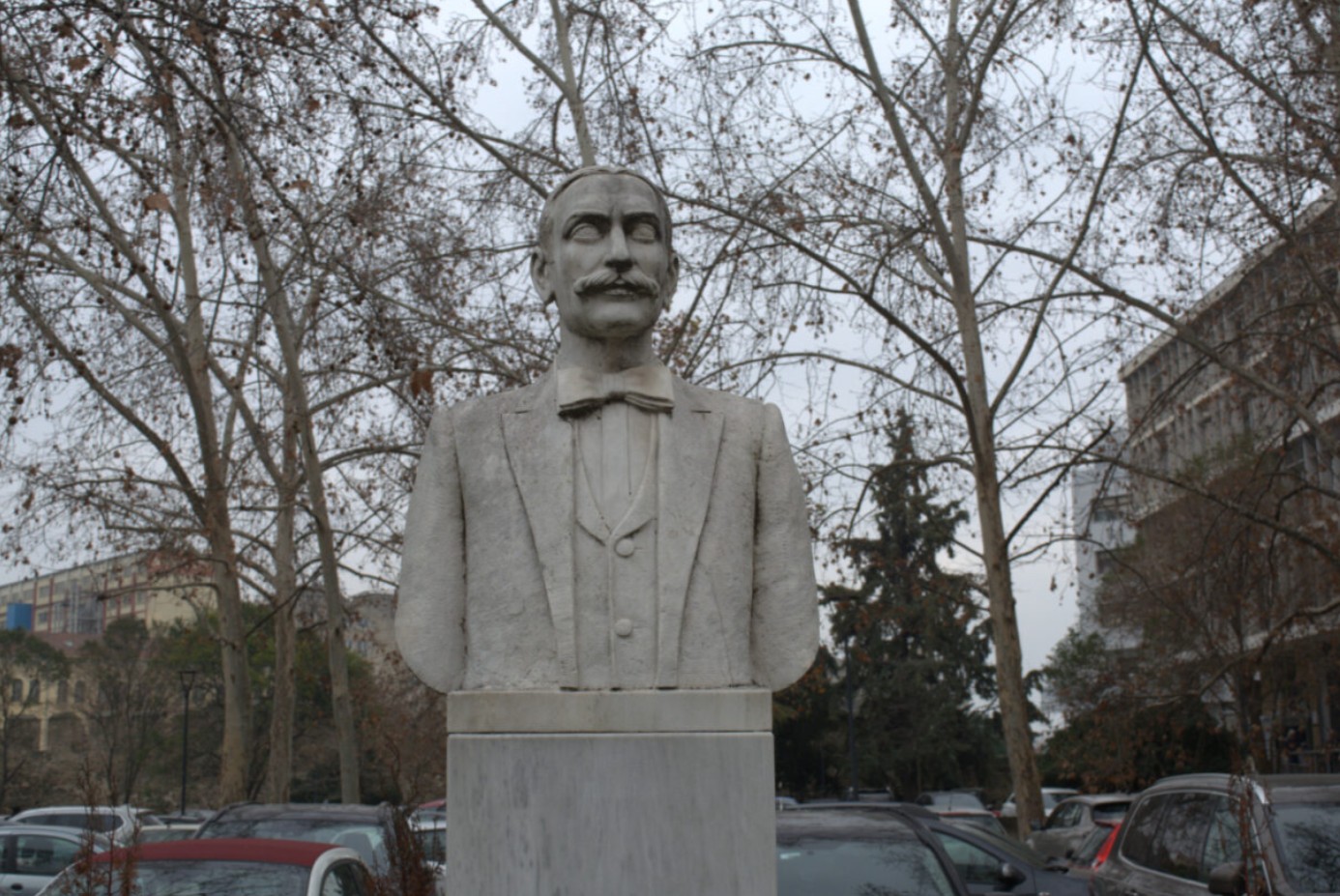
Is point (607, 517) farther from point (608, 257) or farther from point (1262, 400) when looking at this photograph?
point (1262, 400)

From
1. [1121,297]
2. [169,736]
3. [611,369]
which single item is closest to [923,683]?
[169,736]

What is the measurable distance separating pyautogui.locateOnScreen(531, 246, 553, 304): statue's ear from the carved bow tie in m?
0.28

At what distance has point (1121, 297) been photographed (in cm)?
1511

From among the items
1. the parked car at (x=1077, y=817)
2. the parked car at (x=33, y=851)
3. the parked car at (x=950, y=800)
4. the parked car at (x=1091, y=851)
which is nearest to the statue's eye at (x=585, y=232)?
the parked car at (x=1091, y=851)

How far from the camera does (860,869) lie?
292 inches

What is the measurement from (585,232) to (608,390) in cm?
43

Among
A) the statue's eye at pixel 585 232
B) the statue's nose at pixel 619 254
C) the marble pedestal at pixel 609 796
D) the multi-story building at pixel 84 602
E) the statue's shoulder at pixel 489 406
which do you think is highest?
the multi-story building at pixel 84 602

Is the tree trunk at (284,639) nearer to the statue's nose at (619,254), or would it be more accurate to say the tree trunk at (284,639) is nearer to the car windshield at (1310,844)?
the car windshield at (1310,844)

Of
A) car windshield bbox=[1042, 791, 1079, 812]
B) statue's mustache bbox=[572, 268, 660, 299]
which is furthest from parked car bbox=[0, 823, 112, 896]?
car windshield bbox=[1042, 791, 1079, 812]

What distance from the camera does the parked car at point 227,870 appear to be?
25.6 feet

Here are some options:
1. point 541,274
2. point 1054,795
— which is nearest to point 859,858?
point 541,274

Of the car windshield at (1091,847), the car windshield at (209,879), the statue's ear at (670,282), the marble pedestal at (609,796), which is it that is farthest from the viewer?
the car windshield at (1091,847)

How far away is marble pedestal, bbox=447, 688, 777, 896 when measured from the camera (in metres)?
3.54

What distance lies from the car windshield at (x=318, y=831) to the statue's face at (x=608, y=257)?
24.5 ft
